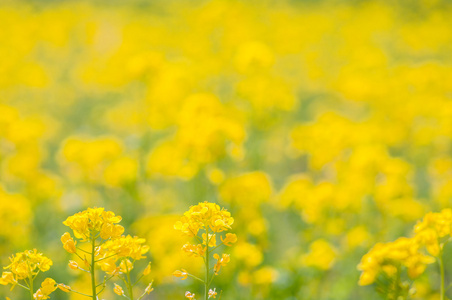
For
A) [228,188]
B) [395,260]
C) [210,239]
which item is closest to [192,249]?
[210,239]

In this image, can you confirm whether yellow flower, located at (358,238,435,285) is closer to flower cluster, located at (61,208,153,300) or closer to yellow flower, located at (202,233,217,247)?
yellow flower, located at (202,233,217,247)

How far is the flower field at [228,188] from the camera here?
1.76 m

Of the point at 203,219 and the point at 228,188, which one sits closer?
the point at 203,219

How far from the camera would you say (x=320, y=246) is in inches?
125

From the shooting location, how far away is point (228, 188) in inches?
136

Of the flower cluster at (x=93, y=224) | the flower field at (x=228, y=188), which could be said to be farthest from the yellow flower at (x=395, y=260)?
the flower cluster at (x=93, y=224)

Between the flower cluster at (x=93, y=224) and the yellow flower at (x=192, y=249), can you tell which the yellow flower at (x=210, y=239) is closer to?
the yellow flower at (x=192, y=249)

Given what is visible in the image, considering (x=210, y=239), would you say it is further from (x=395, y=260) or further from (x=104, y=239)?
(x=395, y=260)

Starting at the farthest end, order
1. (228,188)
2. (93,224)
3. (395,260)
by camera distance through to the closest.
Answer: (228,188)
(395,260)
(93,224)

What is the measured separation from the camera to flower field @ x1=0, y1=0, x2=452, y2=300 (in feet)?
5.77

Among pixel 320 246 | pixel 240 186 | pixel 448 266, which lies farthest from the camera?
pixel 448 266

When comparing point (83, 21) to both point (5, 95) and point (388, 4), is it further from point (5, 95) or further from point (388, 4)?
point (388, 4)

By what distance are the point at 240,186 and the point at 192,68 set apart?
4360 mm

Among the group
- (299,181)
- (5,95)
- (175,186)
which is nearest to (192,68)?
(175,186)
